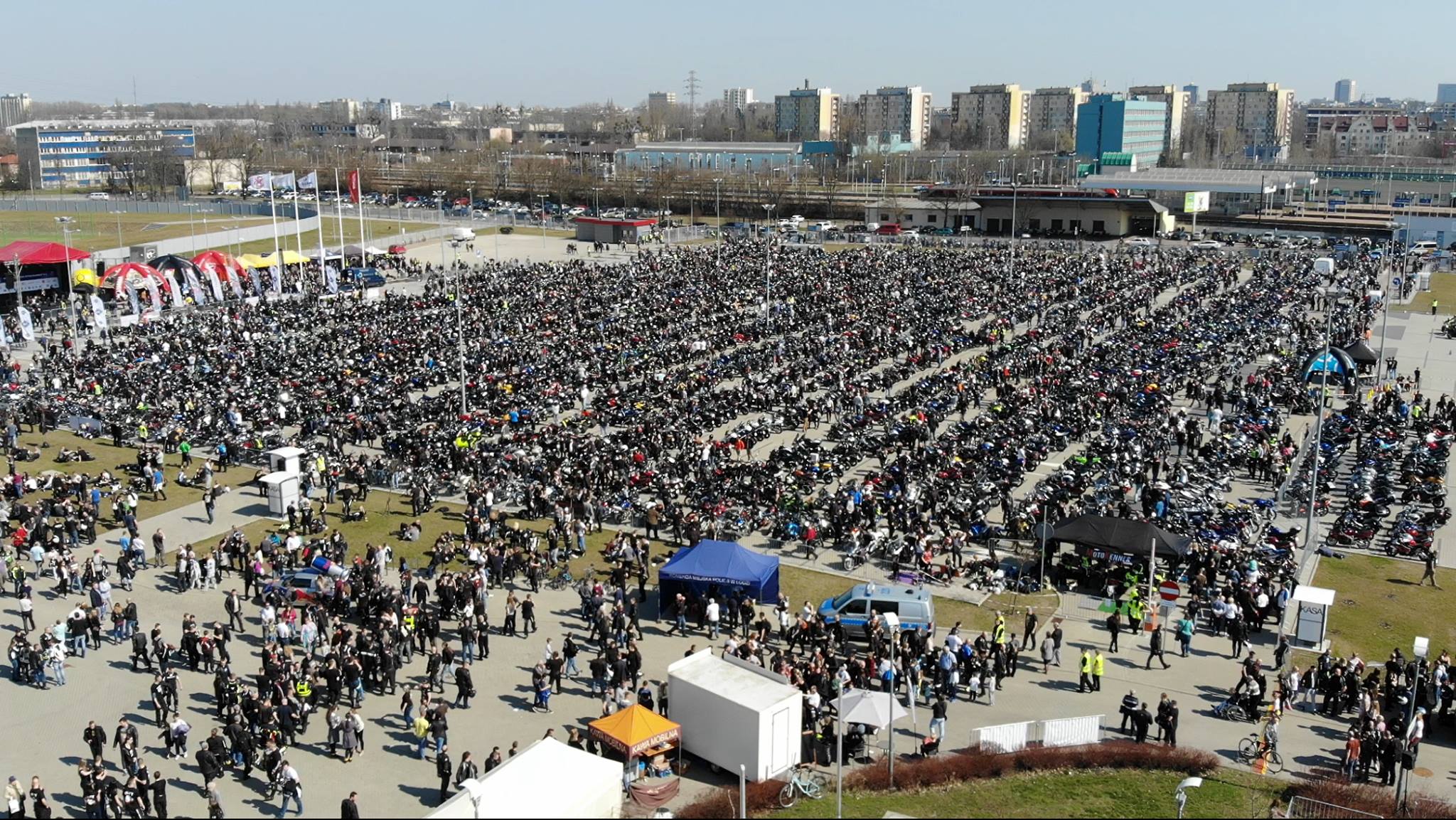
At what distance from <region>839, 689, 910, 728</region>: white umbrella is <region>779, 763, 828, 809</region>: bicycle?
0.86 meters

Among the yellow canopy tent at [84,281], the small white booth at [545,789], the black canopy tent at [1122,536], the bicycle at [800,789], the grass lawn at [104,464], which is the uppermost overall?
the yellow canopy tent at [84,281]

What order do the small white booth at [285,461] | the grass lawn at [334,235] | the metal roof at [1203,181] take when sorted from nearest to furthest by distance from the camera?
1. the small white booth at [285,461]
2. the grass lawn at [334,235]
3. the metal roof at [1203,181]

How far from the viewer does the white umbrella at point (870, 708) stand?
48.2 ft

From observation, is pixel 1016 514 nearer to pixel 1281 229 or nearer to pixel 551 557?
pixel 551 557

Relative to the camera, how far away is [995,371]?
37062 millimetres

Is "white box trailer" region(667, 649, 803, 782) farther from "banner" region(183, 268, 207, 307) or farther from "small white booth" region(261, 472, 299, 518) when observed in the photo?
"banner" region(183, 268, 207, 307)

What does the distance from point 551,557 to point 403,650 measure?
15.4 feet

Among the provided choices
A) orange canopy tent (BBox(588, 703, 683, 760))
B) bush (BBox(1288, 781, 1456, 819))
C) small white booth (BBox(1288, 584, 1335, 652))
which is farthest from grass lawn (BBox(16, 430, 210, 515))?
bush (BBox(1288, 781, 1456, 819))

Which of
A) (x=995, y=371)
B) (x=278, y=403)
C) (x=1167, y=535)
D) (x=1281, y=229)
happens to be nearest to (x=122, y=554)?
(x=278, y=403)

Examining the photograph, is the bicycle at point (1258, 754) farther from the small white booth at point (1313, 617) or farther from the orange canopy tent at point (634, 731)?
the orange canopy tent at point (634, 731)

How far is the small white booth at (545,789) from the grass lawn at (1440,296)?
56344 millimetres

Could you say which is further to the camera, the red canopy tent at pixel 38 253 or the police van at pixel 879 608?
the red canopy tent at pixel 38 253

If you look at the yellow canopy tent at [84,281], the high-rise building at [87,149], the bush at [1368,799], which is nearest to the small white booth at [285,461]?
the bush at [1368,799]

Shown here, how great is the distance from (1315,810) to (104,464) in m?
28.6
